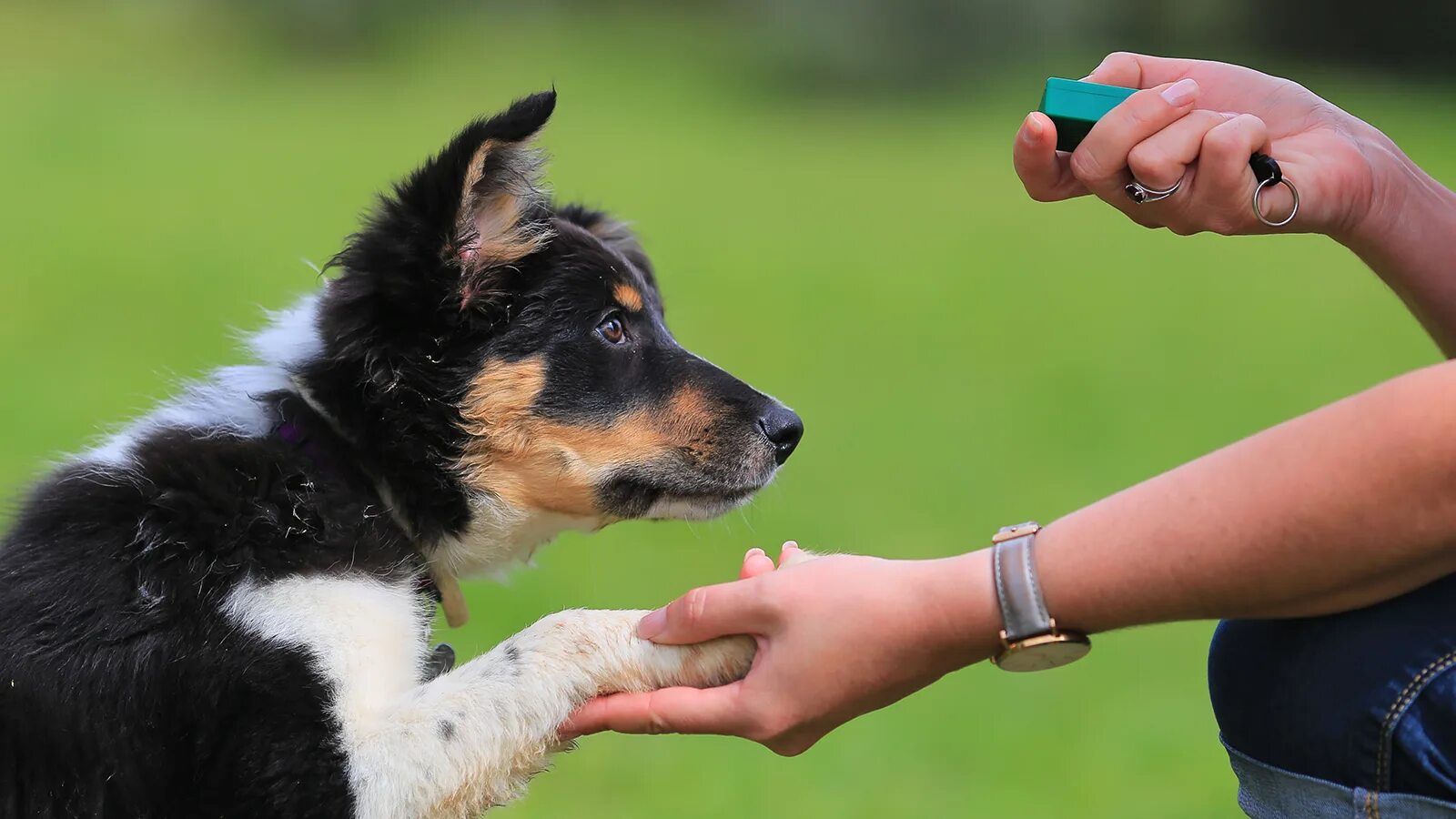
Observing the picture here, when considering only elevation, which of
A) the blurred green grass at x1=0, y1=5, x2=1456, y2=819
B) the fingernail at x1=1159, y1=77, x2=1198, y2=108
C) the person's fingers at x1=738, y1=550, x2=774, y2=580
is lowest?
the blurred green grass at x1=0, y1=5, x2=1456, y2=819

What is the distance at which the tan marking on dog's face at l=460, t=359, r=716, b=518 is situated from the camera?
3551 mm

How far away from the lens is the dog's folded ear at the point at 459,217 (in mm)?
3465

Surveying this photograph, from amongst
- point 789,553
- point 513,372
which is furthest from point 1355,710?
point 513,372

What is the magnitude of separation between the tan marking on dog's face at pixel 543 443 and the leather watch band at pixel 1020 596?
1.26m

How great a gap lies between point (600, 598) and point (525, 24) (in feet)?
69.1

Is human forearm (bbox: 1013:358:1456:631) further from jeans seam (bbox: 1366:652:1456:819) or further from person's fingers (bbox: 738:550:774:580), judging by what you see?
person's fingers (bbox: 738:550:774:580)

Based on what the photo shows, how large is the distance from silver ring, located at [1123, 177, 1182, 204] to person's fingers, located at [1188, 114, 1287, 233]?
49 millimetres

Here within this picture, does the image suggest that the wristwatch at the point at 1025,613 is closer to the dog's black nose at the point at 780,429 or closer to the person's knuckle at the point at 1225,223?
the person's knuckle at the point at 1225,223

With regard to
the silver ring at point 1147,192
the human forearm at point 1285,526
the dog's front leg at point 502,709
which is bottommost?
the dog's front leg at point 502,709

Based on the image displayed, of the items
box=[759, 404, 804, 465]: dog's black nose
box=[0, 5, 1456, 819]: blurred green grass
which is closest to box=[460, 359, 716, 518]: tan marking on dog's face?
box=[759, 404, 804, 465]: dog's black nose

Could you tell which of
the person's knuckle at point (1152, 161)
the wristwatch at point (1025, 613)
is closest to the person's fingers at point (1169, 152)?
the person's knuckle at point (1152, 161)

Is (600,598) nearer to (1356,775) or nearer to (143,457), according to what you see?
(143,457)

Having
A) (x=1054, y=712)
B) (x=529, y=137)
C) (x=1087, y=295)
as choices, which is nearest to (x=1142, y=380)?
(x=1087, y=295)

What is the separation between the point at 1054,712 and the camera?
7070mm
